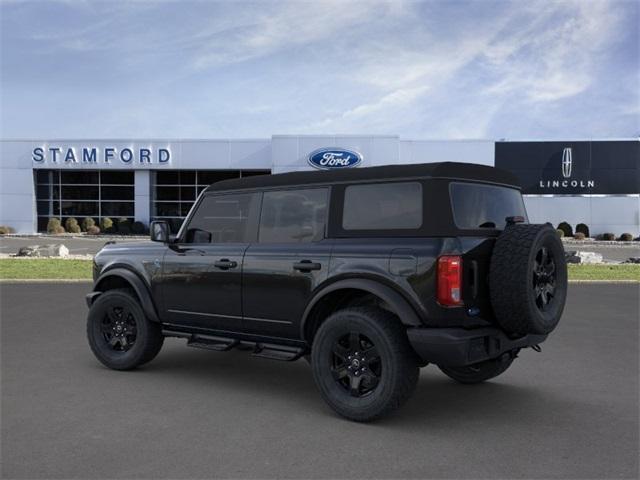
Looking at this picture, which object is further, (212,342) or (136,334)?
(136,334)

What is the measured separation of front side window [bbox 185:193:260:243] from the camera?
5.83m

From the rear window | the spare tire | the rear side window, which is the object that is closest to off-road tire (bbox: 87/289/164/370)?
the rear side window

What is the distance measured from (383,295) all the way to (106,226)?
3937 cm

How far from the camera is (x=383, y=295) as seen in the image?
4625 millimetres

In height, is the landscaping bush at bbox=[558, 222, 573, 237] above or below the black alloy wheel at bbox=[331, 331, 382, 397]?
above

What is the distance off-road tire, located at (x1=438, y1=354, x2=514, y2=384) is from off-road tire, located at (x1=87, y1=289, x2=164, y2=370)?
2.97 m

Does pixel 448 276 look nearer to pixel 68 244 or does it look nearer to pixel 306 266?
pixel 306 266

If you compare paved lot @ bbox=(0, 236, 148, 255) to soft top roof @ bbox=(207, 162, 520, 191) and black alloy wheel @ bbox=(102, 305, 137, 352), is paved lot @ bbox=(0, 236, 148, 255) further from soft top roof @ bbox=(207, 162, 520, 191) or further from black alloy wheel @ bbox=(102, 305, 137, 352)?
soft top roof @ bbox=(207, 162, 520, 191)

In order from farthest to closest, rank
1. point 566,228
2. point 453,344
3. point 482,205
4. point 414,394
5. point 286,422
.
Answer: point 566,228, point 414,394, point 482,205, point 286,422, point 453,344

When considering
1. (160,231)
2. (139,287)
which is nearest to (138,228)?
(139,287)

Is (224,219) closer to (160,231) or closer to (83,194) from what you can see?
(160,231)

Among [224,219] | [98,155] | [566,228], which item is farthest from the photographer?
[98,155]

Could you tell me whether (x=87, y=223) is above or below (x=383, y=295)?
above

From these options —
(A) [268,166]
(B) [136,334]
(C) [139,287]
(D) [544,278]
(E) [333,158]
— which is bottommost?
(B) [136,334]
